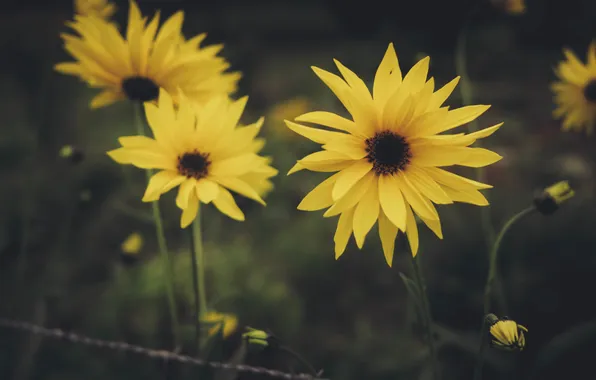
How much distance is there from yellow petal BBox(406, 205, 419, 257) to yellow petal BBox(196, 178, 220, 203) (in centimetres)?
26

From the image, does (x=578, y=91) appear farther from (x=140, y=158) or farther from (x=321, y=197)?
(x=140, y=158)

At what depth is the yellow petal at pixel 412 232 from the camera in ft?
2.08

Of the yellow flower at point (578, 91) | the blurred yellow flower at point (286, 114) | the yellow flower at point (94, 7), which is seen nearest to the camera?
the yellow flower at point (578, 91)

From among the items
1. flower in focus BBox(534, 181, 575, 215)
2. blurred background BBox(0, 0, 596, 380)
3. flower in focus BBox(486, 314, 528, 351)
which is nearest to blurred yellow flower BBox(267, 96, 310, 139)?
blurred background BBox(0, 0, 596, 380)

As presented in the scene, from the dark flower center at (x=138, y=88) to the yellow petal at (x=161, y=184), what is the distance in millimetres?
159

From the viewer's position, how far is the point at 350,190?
26.1 inches

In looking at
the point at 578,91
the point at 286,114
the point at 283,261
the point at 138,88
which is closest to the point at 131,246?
the point at 138,88

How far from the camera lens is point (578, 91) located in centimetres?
100

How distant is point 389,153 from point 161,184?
32cm

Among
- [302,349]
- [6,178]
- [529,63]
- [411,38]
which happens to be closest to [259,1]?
[411,38]

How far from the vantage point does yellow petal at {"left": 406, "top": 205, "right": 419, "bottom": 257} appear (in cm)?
63

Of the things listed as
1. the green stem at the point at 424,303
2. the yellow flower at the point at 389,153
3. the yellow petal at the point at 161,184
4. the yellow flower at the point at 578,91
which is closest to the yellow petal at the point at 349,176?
the yellow flower at the point at 389,153

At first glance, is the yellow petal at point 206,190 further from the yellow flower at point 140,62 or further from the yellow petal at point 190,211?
the yellow flower at point 140,62

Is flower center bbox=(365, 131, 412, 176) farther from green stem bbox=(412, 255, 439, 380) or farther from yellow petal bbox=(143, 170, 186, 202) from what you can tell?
yellow petal bbox=(143, 170, 186, 202)
